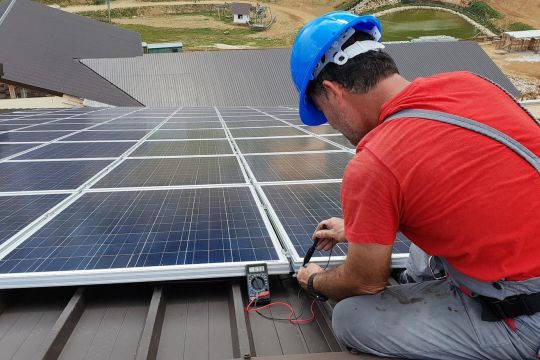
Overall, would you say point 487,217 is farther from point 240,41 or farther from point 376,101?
→ point 240,41

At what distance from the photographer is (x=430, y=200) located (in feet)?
6.78

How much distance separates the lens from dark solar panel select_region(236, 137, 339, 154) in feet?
24.0

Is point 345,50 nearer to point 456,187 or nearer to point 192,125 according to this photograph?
point 456,187

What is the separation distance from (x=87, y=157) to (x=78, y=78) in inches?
647

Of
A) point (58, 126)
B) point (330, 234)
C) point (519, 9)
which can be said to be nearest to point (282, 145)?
point (330, 234)

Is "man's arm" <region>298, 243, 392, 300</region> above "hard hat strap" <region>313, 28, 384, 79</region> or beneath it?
beneath

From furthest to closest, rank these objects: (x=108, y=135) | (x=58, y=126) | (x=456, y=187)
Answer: (x=58, y=126) → (x=108, y=135) → (x=456, y=187)

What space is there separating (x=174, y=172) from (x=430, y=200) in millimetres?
4362

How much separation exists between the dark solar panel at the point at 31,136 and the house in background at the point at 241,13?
70.3 metres

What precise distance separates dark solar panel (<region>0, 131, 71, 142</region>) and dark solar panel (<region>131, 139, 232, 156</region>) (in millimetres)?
2567

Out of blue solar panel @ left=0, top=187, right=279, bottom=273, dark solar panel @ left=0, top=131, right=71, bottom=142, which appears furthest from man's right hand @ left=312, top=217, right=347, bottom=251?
dark solar panel @ left=0, top=131, right=71, bottom=142

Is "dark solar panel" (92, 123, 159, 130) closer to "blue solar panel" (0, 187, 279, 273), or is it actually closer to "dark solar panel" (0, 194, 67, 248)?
"dark solar panel" (0, 194, 67, 248)

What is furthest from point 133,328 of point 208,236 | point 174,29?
point 174,29

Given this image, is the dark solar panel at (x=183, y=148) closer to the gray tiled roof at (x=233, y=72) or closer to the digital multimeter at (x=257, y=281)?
the digital multimeter at (x=257, y=281)
